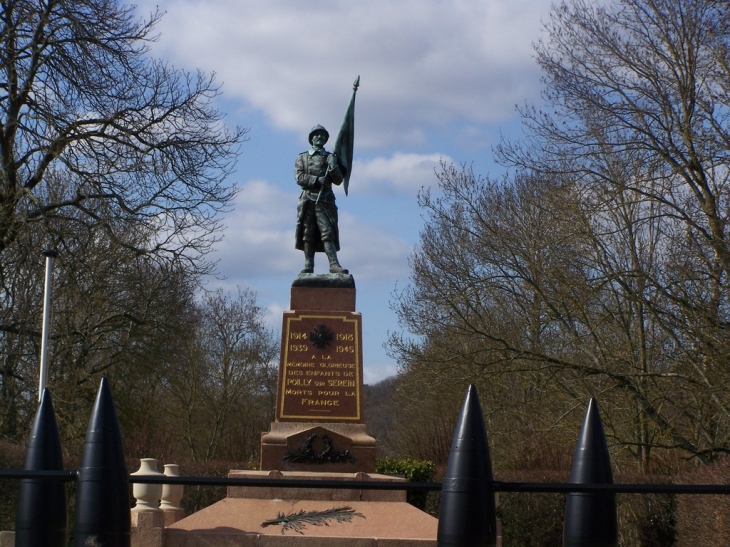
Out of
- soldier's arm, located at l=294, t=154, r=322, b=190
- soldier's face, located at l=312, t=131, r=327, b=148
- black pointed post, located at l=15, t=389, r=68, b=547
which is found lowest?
black pointed post, located at l=15, t=389, r=68, b=547

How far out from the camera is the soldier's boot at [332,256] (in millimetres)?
13055

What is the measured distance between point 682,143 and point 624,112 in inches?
46.4

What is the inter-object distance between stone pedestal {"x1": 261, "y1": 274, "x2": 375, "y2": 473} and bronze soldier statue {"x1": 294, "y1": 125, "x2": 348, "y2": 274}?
621mm

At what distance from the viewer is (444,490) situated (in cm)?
360

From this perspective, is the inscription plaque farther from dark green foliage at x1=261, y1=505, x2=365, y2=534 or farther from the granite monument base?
dark green foliage at x1=261, y1=505, x2=365, y2=534

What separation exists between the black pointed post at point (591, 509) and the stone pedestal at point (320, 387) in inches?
331

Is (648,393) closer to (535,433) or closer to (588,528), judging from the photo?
(535,433)

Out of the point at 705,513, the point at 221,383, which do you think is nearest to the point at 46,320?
the point at 705,513

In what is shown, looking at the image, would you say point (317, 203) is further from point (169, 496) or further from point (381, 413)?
point (381, 413)

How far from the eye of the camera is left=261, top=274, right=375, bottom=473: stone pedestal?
11984mm

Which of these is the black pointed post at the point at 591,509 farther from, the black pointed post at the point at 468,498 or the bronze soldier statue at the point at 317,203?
the bronze soldier statue at the point at 317,203

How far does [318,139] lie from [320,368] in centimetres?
319

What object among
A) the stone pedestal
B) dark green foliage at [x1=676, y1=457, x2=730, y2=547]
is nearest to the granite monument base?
the stone pedestal

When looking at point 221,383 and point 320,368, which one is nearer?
point 320,368
